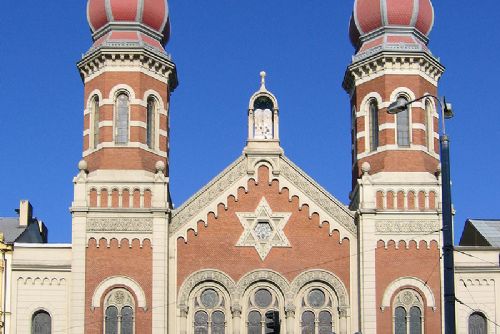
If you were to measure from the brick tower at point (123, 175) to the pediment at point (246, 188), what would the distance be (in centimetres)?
108

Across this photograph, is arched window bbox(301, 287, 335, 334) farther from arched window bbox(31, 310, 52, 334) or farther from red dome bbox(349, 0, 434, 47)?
red dome bbox(349, 0, 434, 47)

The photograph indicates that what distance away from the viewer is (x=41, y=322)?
46.1 meters

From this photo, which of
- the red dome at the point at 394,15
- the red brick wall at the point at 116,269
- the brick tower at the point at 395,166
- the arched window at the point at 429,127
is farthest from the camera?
the red dome at the point at 394,15

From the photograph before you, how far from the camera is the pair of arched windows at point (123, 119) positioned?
48.0 meters

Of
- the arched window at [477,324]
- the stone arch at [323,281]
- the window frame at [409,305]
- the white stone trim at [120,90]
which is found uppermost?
the white stone trim at [120,90]

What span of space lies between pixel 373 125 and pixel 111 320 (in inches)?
561

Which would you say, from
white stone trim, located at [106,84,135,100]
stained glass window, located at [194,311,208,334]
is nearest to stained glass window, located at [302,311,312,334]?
stained glass window, located at [194,311,208,334]

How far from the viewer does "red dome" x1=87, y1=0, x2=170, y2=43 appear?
49062mm

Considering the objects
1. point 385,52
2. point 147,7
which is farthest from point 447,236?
point 147,7

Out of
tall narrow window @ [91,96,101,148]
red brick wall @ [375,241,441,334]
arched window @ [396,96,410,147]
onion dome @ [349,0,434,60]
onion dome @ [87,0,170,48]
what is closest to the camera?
red brick wall @ [375,241,441,334]

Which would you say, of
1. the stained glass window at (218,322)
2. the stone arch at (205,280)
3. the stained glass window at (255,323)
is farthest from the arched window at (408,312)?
the stained glass window at (218,322)

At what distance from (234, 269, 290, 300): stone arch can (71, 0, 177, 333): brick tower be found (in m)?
3.30

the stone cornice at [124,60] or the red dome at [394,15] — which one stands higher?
the red dome at [394,15]

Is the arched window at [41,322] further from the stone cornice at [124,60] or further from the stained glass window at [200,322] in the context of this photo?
the stone cornice at [124,60]
